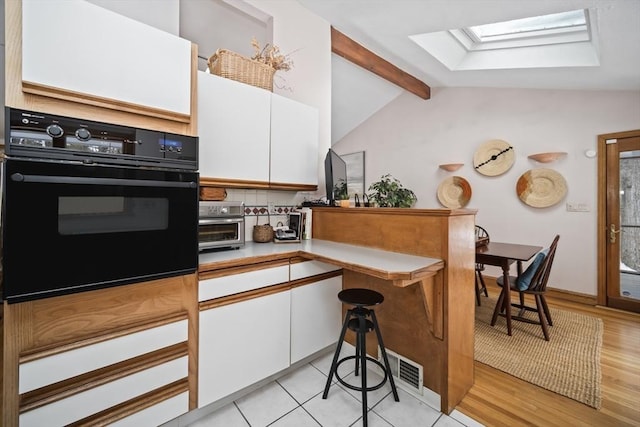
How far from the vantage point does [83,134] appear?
1107 millimetres

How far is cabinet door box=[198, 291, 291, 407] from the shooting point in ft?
4.78

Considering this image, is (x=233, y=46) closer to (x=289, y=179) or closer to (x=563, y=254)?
(x=289, y=179)

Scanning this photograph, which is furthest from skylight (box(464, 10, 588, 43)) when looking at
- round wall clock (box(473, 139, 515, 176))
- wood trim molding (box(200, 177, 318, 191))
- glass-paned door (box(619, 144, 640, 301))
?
wood trim molding (box(200, 177, 318, 191))

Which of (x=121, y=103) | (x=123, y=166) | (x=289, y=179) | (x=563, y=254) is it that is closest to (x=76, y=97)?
(x=121, y=103)

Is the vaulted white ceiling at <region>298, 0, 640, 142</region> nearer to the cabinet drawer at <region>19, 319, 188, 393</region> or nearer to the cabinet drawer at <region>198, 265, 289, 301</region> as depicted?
the cabinet drawer at <region>198, 265, 289, 301</region>

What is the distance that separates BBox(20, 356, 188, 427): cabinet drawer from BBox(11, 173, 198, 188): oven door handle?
2.87ft

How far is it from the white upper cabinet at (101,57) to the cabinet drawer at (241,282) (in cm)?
92

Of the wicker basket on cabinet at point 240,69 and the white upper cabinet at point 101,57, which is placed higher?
the wicker basket on cabinet at point 240,69

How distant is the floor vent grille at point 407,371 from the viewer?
5.50 ft

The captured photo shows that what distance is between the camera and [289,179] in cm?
218

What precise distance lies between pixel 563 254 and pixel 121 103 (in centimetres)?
474

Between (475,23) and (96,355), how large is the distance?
139 inches

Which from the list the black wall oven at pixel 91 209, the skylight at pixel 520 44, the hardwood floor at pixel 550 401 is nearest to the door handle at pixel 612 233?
the hardwood floor at pixel 550 401

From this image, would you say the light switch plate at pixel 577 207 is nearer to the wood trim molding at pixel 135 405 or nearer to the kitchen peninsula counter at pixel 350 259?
the kitchen peninsula counter at pixel 350 259
